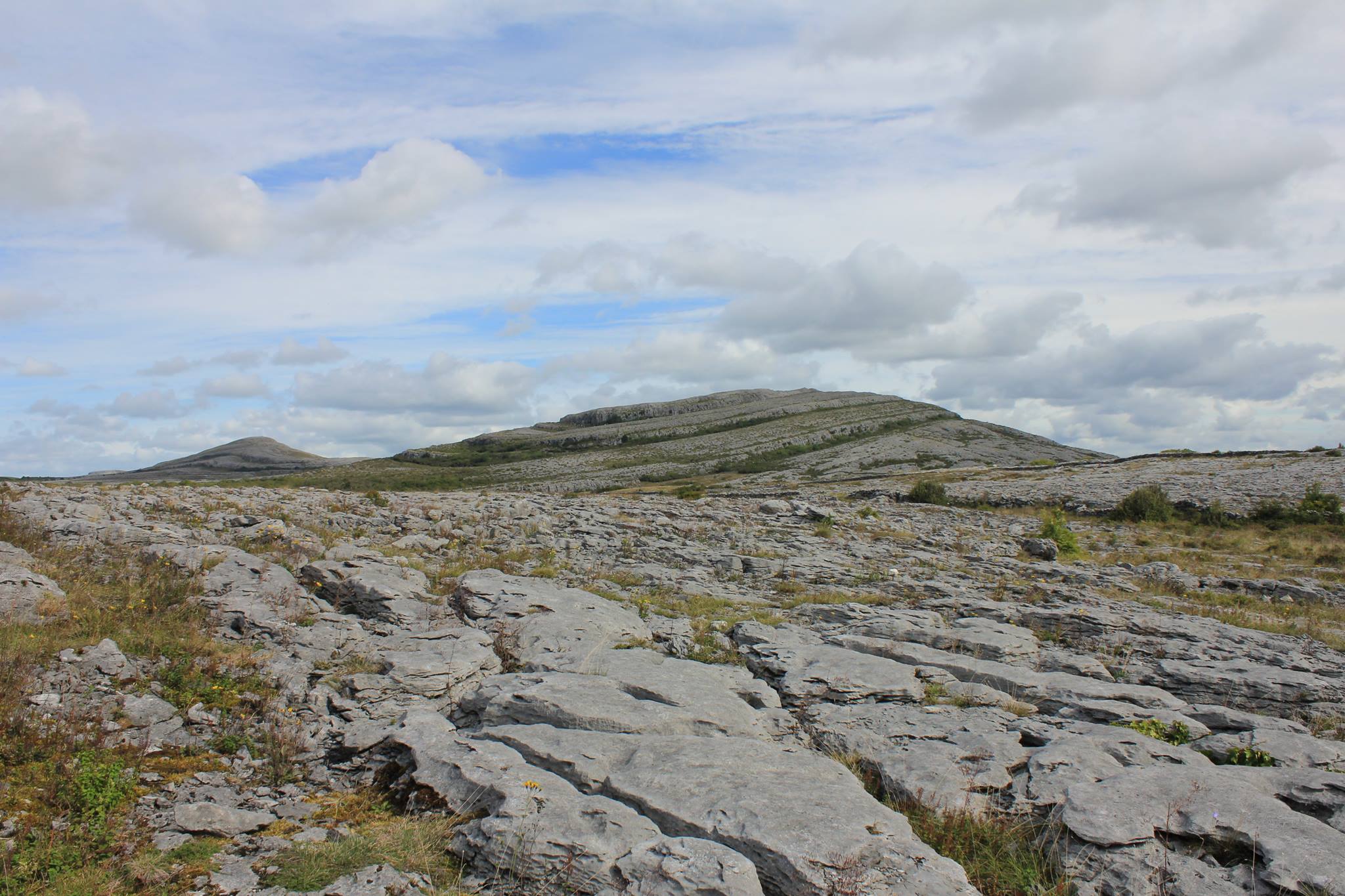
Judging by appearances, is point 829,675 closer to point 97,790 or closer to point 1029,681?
point 1029,681

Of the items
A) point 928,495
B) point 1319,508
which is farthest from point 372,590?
point 1319,508

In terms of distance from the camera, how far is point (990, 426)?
12019 cm

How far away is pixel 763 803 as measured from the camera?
5.79 metres

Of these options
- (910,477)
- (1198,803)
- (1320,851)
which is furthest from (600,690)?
(910,477)

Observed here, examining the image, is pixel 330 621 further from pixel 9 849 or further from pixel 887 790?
pixel 887 790

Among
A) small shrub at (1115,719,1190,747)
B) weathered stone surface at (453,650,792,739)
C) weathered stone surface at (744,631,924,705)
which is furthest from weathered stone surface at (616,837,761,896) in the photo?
small shrub at (1115,719,1190,747)

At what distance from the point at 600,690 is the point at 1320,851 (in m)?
6.59

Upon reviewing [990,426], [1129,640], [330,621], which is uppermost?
[990,426]

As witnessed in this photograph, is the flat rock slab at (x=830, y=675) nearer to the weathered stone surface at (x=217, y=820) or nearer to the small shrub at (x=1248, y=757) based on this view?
the small shrub at (x=1248, y=757)

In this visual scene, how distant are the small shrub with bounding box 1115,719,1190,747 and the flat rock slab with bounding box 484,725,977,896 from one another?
4.21m

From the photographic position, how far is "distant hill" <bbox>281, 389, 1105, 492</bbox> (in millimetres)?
88875

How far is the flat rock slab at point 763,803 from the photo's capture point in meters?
5.06

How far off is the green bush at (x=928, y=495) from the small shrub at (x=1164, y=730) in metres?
35.2

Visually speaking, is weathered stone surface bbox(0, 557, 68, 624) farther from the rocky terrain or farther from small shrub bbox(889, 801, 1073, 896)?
small shrub bbox(889, 801, 1073, 896)
